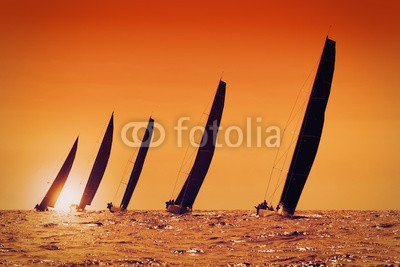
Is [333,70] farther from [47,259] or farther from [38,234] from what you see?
[47,259]

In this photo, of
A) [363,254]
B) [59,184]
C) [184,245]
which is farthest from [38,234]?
[59,184]

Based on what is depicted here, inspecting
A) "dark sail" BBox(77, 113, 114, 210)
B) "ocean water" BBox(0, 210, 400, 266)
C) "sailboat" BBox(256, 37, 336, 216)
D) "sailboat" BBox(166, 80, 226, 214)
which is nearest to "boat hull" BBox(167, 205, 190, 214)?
"sailboat" BBox(166, 80, 226, 214)

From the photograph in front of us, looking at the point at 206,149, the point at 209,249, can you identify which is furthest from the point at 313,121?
the point at 209,249

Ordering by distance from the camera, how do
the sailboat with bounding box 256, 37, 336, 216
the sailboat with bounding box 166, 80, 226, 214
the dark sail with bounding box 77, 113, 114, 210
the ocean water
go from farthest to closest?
1. the dark sail with bounding box 77, 113, 114, 210
2. the sailboat with bounding box 166, 80, 226, 214
3. the sailboat with bounding box 256, 37, 336, 216
4. the ocean water

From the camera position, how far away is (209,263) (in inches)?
1013

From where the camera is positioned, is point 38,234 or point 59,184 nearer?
point 38,234

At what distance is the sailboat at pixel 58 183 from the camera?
264 feet

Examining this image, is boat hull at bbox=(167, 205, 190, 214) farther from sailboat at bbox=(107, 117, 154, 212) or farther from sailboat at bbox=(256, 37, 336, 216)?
sailboat at bbox=(256, 37, 336, 216)

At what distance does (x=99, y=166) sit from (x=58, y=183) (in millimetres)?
5694

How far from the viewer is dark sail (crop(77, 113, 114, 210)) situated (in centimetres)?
8331

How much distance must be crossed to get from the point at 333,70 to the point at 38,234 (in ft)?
94.6

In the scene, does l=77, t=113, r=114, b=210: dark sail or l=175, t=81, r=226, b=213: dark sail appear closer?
l=175, t=81, r=226, b=213: dark sail

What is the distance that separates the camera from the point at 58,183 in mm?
81562

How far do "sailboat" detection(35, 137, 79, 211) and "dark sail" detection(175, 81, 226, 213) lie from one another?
19765mm
